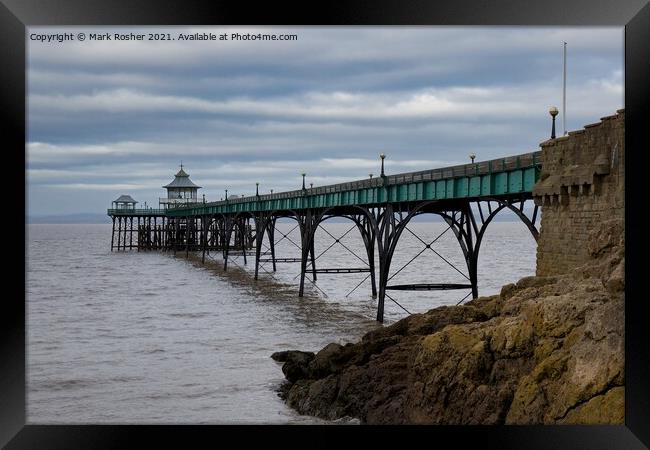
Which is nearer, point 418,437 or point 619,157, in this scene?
point 418,437

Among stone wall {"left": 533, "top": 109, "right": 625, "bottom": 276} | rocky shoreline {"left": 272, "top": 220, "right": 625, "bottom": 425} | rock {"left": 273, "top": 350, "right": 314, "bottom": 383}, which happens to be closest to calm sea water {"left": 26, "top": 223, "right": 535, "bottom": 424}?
rock {"left": 273, "top": 350, "right": 314, "bottom": 383}

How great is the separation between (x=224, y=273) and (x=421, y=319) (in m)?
45.2

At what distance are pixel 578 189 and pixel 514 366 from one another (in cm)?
605

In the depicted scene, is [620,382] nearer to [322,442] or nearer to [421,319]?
[322,442]

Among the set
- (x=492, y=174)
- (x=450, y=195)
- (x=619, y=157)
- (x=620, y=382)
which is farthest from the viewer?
(x=450, y=195)

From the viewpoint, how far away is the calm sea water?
20469 mm

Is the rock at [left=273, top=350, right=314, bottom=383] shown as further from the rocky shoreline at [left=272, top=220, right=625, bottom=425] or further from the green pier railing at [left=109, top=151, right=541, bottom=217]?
the green pier railing at [left=109, top=151, right=541, bottom=217]

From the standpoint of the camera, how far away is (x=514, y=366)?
47.8 feet

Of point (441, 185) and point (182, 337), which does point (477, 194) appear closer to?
point (441, 185)

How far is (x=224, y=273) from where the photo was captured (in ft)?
214

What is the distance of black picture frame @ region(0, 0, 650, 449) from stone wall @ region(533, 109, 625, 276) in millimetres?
3956
